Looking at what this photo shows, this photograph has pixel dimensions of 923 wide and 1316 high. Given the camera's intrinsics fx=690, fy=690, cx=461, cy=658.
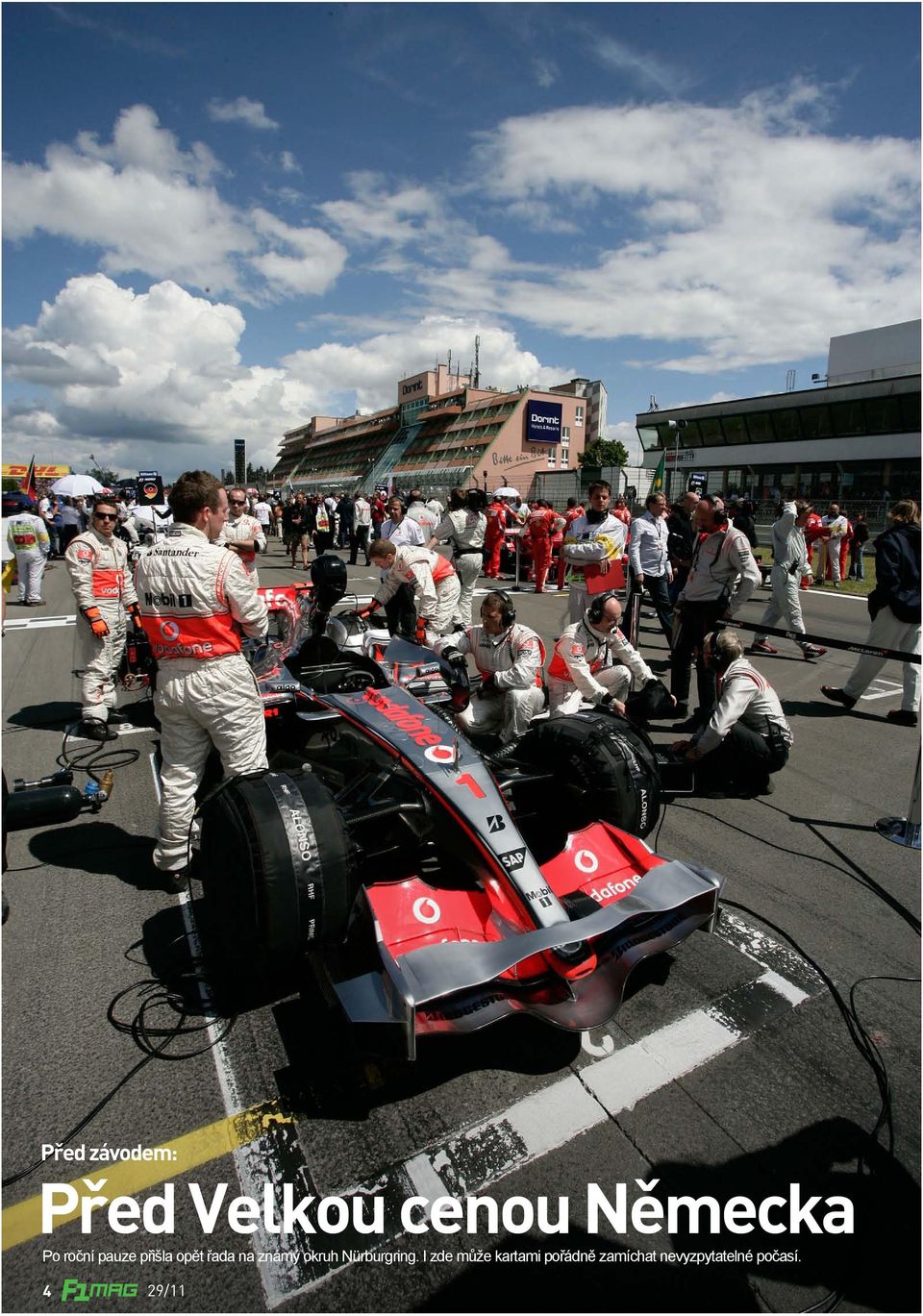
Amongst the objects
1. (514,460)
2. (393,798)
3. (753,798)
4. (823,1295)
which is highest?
(514,460)

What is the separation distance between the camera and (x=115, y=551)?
5980 mm

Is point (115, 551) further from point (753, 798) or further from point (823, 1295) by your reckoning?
point (823, 1295)

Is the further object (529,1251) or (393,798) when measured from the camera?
(393,798)

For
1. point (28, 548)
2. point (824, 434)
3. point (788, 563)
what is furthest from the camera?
point (824, 434)

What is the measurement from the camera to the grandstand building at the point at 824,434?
38.7 meters

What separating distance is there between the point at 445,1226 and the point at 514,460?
72216mm

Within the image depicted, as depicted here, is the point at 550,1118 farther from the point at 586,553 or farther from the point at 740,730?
the point at 586,553

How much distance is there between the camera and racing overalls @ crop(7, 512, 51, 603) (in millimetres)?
10938

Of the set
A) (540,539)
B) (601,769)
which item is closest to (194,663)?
(601,769)

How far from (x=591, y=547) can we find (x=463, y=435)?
71910 mm

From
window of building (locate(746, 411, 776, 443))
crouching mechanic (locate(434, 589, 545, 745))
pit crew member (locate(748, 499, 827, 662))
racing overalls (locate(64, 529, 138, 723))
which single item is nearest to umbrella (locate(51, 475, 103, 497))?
racing overalls (locate(64, 529, 138, 723))

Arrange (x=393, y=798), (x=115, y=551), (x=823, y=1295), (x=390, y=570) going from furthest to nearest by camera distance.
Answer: (x=390, y=570)
(x=115, y=551)
(x=393, y=798)
(x=823, y=1295)

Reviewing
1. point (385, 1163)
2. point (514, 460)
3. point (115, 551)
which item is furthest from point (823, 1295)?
point (514, 460)

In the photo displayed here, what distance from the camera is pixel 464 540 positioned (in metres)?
9.11
